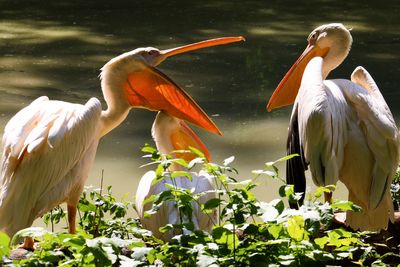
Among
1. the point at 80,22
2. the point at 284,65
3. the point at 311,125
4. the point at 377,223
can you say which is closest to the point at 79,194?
the point at 311,125

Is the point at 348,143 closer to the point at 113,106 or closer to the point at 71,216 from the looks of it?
the point at 113,106

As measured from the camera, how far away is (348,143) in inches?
164

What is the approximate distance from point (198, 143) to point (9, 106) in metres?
2.51

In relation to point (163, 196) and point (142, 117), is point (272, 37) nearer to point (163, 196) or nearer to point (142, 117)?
point (142, 117)

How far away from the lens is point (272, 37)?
27.8 ft

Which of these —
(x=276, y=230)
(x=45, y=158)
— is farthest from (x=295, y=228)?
(x=45, y=158)

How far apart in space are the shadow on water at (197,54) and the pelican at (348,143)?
111 centimetres

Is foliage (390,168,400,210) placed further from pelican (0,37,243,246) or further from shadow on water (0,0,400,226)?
pelican (0,37,243,246)

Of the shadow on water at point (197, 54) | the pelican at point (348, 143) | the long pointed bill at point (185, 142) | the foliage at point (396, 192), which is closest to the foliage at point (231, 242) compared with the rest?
the pelican at point (348, 143)

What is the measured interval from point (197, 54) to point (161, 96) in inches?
134

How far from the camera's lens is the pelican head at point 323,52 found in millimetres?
→ 4719

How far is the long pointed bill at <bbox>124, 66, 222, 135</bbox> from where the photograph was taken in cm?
459

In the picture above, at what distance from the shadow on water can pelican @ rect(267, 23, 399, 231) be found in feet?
3.63

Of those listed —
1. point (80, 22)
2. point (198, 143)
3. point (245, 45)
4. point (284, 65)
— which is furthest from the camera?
point (80, 22)
